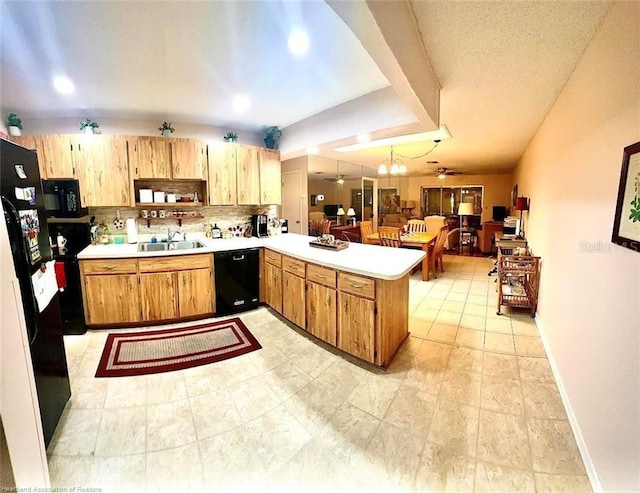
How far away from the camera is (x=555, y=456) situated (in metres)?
1.52

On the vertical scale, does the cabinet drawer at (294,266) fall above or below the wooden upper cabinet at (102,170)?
below

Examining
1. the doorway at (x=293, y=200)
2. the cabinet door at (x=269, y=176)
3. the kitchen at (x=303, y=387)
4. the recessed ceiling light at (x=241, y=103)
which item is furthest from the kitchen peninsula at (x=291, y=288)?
the doorway at (x=293, y=200)

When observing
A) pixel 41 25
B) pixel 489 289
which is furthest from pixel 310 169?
pixel 41 25

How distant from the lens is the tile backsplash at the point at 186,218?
138 inches

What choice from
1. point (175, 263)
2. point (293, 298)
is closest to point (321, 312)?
point (293, 298)

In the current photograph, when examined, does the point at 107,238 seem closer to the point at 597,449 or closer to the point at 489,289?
the point at 597,449

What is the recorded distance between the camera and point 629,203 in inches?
47.9

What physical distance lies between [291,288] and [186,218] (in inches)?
73.4

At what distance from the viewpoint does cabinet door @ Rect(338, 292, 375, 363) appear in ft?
7.36

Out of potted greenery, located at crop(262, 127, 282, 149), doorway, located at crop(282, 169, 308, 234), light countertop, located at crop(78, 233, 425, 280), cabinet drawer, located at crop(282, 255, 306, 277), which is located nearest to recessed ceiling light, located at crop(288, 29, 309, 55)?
light countertop, located at crop(78, 233, 425, 280)

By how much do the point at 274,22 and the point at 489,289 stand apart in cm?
446

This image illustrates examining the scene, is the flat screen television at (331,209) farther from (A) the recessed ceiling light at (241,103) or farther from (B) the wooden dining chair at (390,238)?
(A) the recessed ceiling light at (241,103)

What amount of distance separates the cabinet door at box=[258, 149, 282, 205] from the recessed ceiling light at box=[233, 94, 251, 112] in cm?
75

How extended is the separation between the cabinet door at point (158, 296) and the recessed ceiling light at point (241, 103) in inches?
77.7
